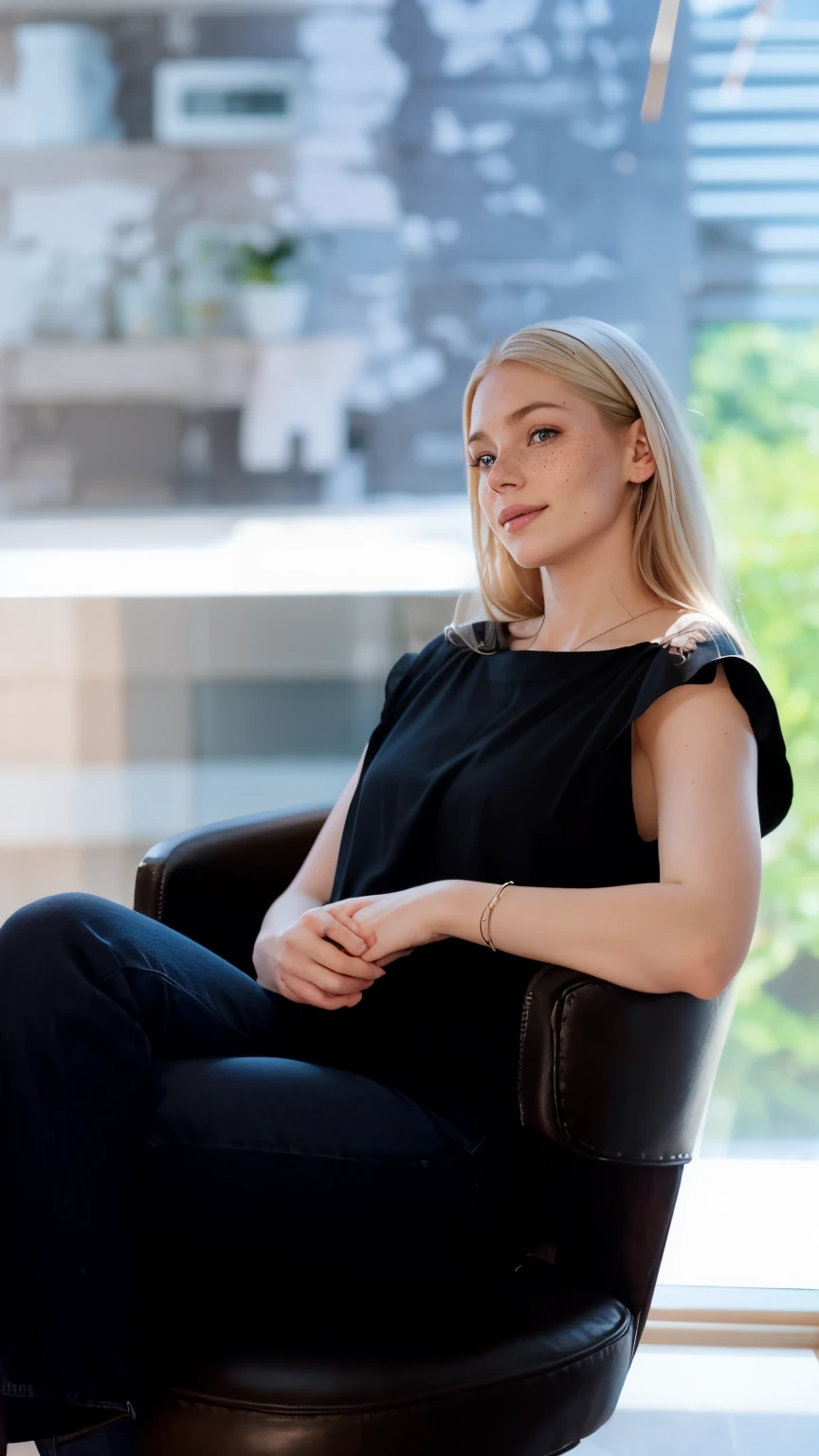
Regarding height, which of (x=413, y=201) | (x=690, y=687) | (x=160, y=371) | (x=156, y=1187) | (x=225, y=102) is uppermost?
(x=225, y=102)

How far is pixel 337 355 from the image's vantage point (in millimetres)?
2299

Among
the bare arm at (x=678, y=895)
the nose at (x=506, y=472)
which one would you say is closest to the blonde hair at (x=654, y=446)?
the nose at (x=506, y=472)

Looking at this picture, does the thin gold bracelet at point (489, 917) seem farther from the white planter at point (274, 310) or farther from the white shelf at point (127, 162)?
the white shelf at point (127, 162)

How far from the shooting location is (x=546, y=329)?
5.01 feet

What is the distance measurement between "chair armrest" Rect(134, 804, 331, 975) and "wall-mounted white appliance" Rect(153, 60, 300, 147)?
1.21 metres

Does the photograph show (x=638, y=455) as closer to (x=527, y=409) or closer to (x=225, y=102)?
(x=527, y=409)

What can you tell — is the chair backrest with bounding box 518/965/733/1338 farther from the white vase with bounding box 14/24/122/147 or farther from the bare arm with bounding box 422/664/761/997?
the white vase with bounding box 14/24/122/147

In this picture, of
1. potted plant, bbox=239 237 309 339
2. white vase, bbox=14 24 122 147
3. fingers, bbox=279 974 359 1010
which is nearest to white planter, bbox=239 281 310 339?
potted plant, bbox=239 237 309 339

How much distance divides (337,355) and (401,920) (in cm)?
128

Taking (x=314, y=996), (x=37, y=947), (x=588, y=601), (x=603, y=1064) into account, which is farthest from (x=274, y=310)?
(x=603, y=1064)

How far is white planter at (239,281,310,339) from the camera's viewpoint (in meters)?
2.28

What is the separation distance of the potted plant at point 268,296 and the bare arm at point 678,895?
124cm

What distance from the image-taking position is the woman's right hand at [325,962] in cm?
139

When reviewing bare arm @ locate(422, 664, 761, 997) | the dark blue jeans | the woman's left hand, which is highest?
bare arm @ locate(422, 664, 761, 997)
